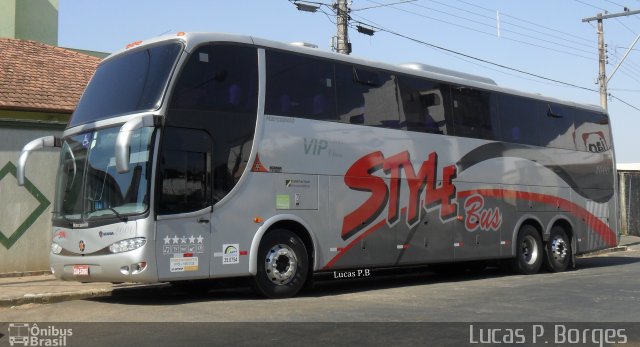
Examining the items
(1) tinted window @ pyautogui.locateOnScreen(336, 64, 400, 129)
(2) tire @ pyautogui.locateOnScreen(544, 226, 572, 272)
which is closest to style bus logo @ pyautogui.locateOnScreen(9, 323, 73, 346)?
(1) tinted window @ pyautogui.locateOnScreen(336, 64, 400, 129)

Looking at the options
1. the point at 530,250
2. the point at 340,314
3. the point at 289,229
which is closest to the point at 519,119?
the point at 530,250

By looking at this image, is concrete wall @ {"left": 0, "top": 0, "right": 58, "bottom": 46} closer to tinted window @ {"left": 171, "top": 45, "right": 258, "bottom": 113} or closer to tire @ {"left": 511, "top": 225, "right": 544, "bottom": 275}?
tinted window @ {"left": 171, "top": 45, "right": 258, "bottom": 113}

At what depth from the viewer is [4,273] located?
1389cm

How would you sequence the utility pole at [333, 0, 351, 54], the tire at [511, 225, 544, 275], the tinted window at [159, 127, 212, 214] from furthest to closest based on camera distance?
the utility pole at [333, 0, 351, 54], the tire at [511, 225, 544, 275], the tinted window at [159, 127, 212, 214]

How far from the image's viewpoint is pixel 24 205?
14.3 meters

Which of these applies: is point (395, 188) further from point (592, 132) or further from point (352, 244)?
point (592, 132)

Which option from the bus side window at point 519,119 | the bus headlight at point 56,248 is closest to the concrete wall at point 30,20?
the bus headlight at point 56,248

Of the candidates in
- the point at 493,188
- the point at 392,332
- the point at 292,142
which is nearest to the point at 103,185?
the point at 292,142

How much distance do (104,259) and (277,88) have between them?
12.1 feet

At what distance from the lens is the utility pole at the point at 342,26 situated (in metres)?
19.5

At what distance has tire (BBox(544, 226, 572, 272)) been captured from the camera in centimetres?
1694

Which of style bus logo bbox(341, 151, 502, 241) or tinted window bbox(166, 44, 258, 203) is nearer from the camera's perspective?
tinted window bbox(166, 44, 258, 203)

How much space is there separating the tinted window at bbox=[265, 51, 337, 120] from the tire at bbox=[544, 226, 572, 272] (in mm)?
7531

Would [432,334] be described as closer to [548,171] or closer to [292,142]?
[292,142]
